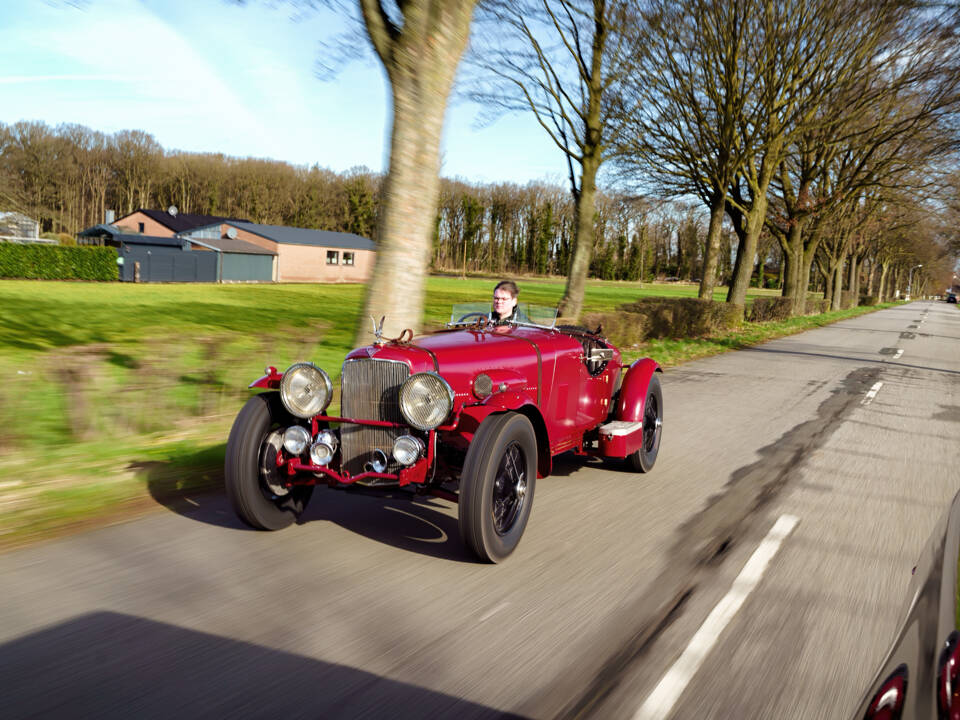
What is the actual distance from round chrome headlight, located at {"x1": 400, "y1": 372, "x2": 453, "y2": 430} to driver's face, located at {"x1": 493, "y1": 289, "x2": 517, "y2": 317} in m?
1.82

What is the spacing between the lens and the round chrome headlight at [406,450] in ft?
14.1

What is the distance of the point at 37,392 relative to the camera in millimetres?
6363

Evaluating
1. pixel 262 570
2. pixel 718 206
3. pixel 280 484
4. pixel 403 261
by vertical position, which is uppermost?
pixel 718 206

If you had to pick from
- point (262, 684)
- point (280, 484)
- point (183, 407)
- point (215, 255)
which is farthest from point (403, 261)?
point (215, 255)

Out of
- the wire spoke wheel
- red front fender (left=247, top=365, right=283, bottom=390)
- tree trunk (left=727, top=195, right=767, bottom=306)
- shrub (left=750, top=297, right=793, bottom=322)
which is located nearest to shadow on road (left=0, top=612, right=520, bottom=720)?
the wire spoke wheel

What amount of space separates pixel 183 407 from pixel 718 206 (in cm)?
2056

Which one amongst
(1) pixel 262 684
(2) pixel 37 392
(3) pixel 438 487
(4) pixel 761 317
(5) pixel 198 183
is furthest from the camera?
(5) pixel 198 183

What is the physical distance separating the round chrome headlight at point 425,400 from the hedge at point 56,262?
1723 inches

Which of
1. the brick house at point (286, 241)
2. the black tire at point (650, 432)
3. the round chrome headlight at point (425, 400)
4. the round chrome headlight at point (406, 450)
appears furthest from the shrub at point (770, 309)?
the brick house at point (286, 241)

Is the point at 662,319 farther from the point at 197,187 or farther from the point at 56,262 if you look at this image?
the point at 197,187

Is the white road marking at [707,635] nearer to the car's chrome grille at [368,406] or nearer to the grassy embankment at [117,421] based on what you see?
the car's chrome grille at [368,406]

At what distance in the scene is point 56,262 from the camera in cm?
4188

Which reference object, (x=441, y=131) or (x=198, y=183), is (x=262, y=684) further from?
(x=198, y=183)

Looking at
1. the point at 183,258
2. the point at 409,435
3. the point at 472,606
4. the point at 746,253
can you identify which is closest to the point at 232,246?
the point at 183,258
